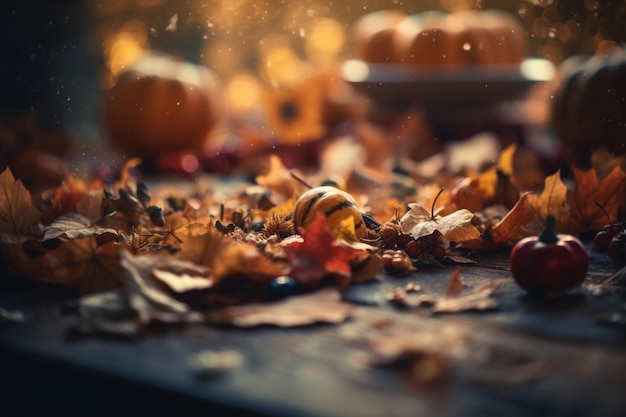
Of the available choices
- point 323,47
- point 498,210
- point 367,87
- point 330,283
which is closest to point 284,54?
point 323,47

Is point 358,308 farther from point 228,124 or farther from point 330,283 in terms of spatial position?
point 228,124

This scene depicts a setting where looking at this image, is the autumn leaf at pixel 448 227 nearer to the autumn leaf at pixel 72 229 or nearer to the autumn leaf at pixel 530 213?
the autumn leaf at pixel 530 213

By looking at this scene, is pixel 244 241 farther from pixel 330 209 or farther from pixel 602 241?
pixel 602 241

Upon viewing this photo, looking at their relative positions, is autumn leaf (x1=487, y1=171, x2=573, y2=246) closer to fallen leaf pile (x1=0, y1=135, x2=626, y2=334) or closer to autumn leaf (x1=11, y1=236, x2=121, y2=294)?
fallen leaf pile (x1=0, y1=135, x2=626, y2=334)

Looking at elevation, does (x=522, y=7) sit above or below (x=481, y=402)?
above

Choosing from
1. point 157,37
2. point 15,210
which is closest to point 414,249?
point 15,210

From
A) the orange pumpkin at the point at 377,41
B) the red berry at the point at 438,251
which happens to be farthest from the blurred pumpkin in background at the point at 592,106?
the red berry at the point at 438,251

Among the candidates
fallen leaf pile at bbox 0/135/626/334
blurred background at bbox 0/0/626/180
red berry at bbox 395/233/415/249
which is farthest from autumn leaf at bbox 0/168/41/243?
blurred background at bbox 0/0/626/180
